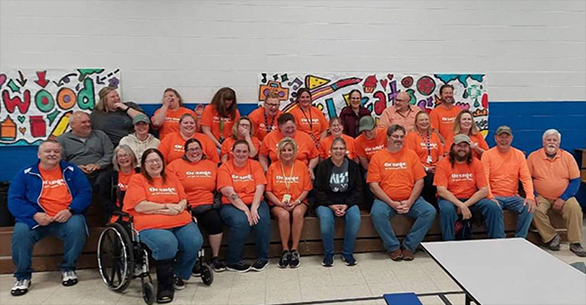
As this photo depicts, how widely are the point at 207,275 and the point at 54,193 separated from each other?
141 cm

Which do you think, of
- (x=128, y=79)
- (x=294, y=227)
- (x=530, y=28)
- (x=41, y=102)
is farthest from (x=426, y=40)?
(x=41, y=102)

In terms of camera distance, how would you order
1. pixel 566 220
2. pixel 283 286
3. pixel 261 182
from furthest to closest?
pixel 566 220 < pixel 261 182 < pixel 283 286

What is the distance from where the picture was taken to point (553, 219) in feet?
14.3

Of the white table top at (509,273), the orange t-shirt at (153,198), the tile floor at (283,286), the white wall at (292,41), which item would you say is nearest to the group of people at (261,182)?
the orange t-shirt at (153,198)

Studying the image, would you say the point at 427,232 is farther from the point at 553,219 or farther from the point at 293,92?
the point at 293,92

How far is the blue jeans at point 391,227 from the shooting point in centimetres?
394

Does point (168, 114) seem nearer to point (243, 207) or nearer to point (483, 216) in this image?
point (243, 207)

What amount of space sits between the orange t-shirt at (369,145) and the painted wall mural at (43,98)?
267 centimetres

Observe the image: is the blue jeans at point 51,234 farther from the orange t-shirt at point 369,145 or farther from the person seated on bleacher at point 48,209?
the orange t-shirt at point 369,145

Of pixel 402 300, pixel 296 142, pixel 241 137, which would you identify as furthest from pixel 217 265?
pixel 402 300

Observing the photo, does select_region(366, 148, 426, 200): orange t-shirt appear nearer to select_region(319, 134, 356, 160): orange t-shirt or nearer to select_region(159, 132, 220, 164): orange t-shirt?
select_region(319, 134, 356, 160): orange t-shirt

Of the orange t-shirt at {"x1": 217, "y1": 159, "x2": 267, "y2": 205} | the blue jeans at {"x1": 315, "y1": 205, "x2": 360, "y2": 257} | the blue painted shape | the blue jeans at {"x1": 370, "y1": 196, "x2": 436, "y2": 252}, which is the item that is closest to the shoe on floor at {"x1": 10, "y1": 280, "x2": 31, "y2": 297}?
the orange t-shirt at {"x1": 217, "y1": 159, "x2": 267, "y2": 205}

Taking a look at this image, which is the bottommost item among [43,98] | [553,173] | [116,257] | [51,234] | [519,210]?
[116,257]

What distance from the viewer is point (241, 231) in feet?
12.2
